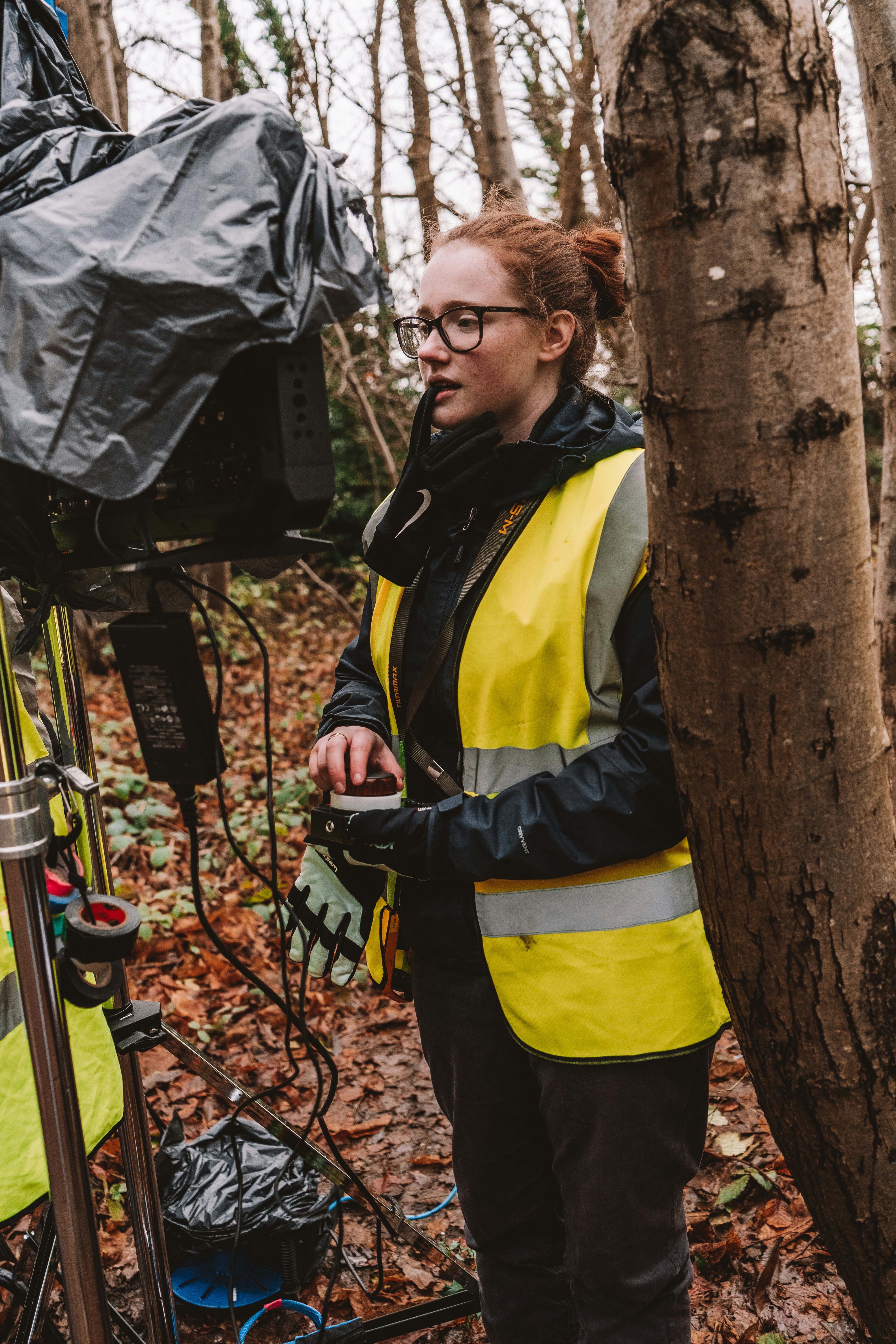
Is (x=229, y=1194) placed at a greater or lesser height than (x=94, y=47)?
lesser

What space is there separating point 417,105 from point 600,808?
6.94 meters

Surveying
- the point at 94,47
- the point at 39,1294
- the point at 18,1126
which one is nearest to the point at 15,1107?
the point at 18,1126

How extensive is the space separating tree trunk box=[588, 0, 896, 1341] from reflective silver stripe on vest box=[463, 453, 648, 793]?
284mm

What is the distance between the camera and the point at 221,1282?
7.58 ft

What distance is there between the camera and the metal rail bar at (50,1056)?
41.8 inches

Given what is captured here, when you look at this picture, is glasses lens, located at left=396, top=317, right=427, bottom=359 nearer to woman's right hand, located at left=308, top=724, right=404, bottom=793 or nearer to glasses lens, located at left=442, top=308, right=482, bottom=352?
glasses lens, located at left=442, top=308, right=482, bottom=352

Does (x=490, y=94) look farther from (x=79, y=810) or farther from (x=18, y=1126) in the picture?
(x=18, y=1126)

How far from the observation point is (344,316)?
103 centimetres

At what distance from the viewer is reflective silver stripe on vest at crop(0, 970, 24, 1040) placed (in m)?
1.33

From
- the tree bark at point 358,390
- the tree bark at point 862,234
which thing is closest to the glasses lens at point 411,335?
the tree bark at point 862,234

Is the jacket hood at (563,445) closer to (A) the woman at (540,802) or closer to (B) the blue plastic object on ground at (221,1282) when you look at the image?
(A) the woman at (540,802)

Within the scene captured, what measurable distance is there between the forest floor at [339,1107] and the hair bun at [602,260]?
2284 mm

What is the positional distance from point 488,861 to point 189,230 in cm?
99

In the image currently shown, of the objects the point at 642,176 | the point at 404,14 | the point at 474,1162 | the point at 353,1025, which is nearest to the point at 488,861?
the point at 474,1162
